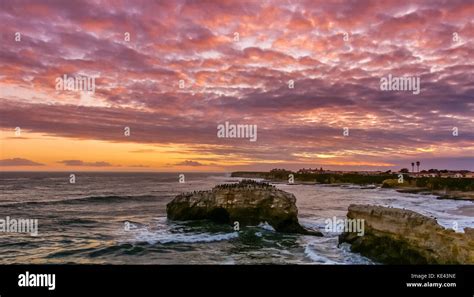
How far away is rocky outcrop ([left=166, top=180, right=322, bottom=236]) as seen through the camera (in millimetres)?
35188

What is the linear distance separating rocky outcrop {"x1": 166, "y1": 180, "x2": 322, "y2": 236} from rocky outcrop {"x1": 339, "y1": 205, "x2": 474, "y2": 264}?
9644mm

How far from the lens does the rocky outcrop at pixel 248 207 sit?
35188 mm

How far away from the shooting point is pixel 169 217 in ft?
138

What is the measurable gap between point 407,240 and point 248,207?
17.6 meters

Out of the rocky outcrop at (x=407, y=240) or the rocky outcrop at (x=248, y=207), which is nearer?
the rocky outcrop at (x=407, y=240)

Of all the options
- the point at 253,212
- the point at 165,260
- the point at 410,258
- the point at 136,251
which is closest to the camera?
the point at 410,258

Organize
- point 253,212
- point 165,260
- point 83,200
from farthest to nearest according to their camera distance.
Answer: point 83,200, point 253,212, point 165,260

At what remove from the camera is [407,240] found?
68.6ft

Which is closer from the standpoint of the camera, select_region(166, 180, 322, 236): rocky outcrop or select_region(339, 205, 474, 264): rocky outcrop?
select_region(339, 205, 474, 264): rocky outcrop

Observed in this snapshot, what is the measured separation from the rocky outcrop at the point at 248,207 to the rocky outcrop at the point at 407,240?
9.64 metres

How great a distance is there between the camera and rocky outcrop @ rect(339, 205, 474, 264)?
60.6ft

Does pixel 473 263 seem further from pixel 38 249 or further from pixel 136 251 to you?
pixel 38 249
